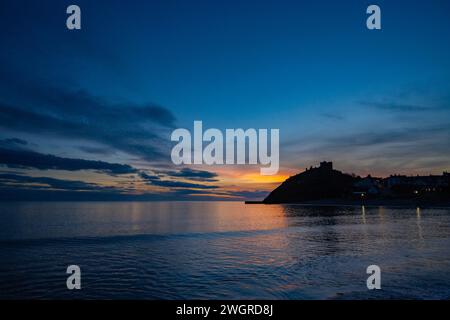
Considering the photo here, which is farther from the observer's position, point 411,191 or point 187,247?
point 411,191

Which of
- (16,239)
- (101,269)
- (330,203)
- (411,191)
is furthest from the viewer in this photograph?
(330,203)

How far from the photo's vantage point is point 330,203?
634 feet

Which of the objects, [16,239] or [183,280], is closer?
[183,280]

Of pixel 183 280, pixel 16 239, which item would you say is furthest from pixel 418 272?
pixel 16 239
